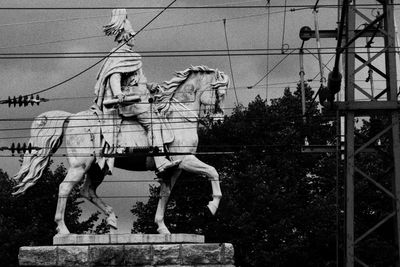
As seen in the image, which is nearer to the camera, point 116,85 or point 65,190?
point 65,190

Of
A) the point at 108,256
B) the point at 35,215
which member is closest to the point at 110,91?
the point at 108,256

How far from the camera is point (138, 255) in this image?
2603cm

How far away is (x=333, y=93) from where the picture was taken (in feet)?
84.6

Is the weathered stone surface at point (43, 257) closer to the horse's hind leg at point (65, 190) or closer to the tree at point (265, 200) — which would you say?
the horse's hind leg at point (65, 190)

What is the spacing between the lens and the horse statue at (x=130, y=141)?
26844 millimetres

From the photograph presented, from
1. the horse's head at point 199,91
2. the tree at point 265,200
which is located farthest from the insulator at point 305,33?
the tree at point 265,200

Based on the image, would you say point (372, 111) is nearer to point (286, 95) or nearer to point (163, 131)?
point (163, 131)

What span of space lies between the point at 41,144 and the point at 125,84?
2323 millimetres

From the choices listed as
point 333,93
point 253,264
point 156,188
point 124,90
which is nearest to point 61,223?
point 124,90

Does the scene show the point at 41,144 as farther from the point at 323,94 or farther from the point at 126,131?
the point at 323,94

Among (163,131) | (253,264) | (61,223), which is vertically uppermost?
(163,131)

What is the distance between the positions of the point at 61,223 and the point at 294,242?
24229mm

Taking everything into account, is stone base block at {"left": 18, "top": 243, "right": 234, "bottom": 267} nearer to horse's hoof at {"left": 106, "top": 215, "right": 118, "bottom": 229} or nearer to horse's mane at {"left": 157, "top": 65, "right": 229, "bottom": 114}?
horse's hoof at {"left": 106, "top": 215, "right": 118, "bottom": 229}

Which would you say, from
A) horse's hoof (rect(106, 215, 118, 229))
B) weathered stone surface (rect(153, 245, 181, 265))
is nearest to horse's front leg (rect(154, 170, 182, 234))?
weathered stone surface (rect(153, 245, 181, 265))
